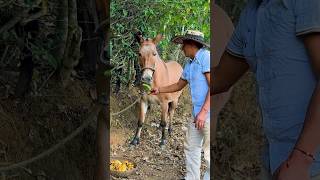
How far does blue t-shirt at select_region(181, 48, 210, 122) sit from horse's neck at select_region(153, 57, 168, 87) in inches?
5.1

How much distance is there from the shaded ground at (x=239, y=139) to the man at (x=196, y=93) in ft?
0.23

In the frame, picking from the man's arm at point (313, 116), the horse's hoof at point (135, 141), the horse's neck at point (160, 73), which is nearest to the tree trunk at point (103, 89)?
the horse's hoof at point (135, 141)

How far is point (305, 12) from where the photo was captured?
108cm

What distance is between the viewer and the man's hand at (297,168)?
1044 millimetres

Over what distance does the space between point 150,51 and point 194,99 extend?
1.09ft

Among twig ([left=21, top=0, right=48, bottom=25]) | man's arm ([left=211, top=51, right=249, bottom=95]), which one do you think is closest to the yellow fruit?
twig ([left=21, top=0, right=48, bottom=25])

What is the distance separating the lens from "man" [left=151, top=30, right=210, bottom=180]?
266 cm

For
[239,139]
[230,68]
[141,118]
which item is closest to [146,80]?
[141,118]

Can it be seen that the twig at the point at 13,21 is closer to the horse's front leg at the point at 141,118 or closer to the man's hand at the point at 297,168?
the horse's front leg at the point at 141,118

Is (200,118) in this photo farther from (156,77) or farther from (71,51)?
(71,51)

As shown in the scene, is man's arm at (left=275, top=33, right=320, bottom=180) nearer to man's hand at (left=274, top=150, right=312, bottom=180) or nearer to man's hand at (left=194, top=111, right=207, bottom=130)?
man's hand at (left=274, top=150, right=312, bottom=180)

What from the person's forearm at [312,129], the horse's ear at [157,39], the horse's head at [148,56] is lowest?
the person's forearm at [312,129]

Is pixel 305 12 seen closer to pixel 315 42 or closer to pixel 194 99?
pixel 315 42

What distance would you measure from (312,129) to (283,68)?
142 millimetres
